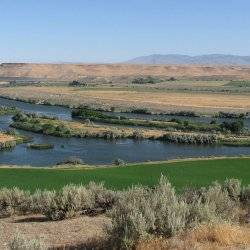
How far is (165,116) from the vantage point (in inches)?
3376

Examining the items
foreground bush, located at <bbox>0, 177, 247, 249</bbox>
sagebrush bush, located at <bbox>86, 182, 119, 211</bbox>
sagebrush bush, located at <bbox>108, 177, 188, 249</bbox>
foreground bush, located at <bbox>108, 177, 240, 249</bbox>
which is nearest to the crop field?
foreground bush, located at <bbox>0, 177, 247, 249</bbox>

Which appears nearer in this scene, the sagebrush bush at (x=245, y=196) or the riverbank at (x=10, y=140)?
the sagebrush bush at (x=245, y=196)

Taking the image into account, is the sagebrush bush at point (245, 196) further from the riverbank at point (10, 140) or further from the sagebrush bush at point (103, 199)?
the riverbank at point (10, 140)

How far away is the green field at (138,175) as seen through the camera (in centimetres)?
2698

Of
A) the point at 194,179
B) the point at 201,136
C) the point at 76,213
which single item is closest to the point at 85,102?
the point at 201,136

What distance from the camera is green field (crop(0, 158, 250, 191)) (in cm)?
2698

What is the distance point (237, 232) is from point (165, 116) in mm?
75559

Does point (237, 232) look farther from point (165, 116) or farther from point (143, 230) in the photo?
point (165, 116)

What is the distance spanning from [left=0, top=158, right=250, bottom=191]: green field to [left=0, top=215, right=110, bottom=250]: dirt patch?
979 centimetres

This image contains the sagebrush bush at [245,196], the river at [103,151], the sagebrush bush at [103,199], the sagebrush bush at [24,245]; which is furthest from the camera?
the river at [103,151]

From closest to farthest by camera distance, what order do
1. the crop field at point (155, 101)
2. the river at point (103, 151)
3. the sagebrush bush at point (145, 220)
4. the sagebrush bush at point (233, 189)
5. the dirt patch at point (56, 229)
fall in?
the sagebrush bush at point (145, 220), the dirt patch at point (56, 229), the sagebrush bush at point (233, 189), the river at point (103, 151), the crop field at point (155, 101)

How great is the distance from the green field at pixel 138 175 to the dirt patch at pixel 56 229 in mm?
9790

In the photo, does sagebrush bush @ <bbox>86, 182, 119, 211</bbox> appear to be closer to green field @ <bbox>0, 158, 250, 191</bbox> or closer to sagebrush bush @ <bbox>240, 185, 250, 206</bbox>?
sagebrush bush @ <bbox>240, 185, 250, 206</bbox>

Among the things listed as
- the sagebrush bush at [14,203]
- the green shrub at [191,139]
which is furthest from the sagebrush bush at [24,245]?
the green shrub at [191,139]
